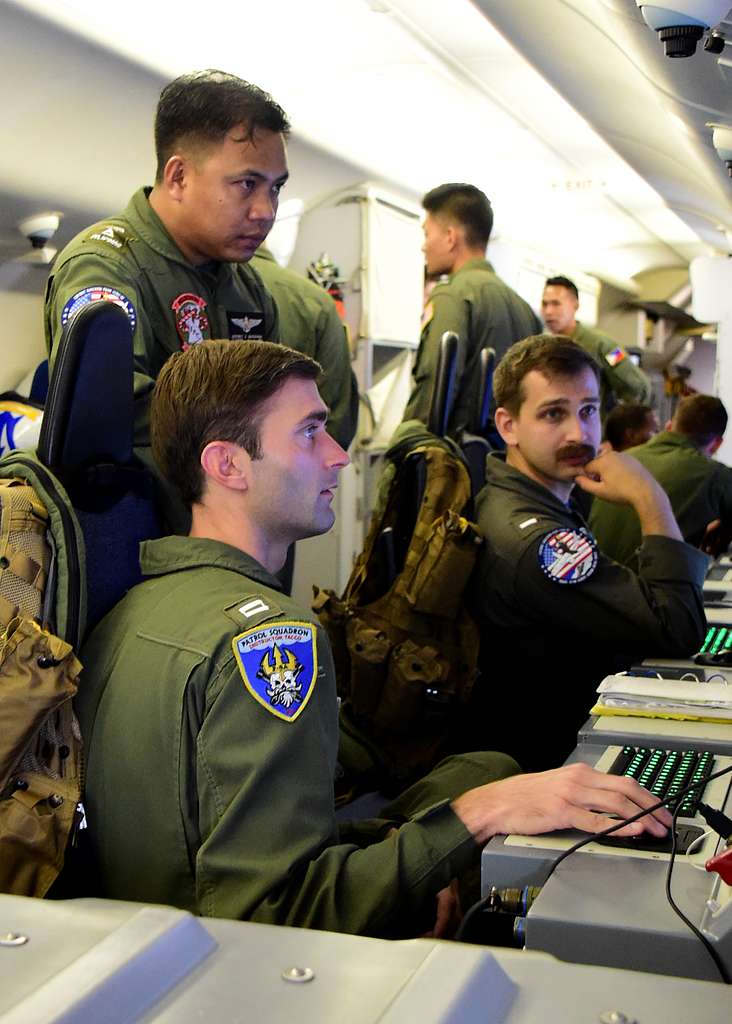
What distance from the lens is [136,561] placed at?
162 centimetres

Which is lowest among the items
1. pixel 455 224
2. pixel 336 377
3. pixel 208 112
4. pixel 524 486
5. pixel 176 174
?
pixel 524 486

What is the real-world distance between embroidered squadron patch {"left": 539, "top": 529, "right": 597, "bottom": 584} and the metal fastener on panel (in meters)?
1.64

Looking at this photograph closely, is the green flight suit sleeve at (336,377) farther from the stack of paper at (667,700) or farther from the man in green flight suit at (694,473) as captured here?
the stack of paper at (667,700)

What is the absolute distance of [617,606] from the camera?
7.63 feet

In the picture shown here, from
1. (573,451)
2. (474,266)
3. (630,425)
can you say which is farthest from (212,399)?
(630,425)

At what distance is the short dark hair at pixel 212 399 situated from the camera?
1657mm

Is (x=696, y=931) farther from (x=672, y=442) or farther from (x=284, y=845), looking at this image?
(x=672, y=442)

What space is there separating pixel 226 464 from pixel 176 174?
87 cm

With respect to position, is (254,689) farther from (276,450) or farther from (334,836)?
(276,450)

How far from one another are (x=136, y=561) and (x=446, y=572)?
0.93 metres

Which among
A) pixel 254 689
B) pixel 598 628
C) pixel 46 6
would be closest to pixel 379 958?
pixel 254 689

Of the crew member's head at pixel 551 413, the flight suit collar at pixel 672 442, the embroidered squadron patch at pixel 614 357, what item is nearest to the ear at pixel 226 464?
the crew member's head at pixel 551 413

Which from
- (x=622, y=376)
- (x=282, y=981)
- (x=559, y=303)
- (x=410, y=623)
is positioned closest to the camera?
(x=282, y=981)

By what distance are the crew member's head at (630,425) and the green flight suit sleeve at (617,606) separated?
2796mm
